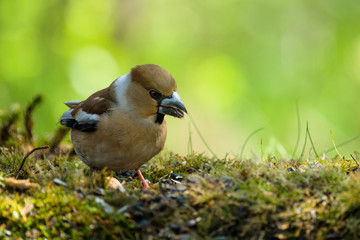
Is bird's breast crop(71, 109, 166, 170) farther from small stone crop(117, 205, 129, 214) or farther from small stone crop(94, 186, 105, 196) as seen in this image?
small stone crop(117, 205, 129, 214)

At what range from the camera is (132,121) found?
4.70 m

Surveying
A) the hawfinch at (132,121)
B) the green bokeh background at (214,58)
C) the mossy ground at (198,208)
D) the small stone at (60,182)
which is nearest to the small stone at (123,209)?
the mossy ground at (198,208)

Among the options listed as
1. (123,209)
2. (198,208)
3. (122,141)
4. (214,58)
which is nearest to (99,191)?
(123,209)

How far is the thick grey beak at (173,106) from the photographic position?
458cm

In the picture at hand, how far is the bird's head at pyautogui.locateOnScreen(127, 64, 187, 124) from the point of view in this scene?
4.63 m

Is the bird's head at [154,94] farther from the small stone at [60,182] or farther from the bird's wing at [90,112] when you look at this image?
the small stone at [60,182]

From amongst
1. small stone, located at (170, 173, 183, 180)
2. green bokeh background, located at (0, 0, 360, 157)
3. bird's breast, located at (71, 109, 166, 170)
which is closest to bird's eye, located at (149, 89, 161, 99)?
bird's breast, located at (71, 109, 166, 170)

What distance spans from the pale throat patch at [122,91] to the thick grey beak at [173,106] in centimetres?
40

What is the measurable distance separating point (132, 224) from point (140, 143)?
4.64ft

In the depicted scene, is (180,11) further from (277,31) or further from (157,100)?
(157,100)

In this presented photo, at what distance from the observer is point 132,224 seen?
3.37 meters

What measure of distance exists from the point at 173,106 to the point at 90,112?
1094 millimetres

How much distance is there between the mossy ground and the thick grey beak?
929mm

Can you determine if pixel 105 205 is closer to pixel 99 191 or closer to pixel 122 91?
pixel 99 191
